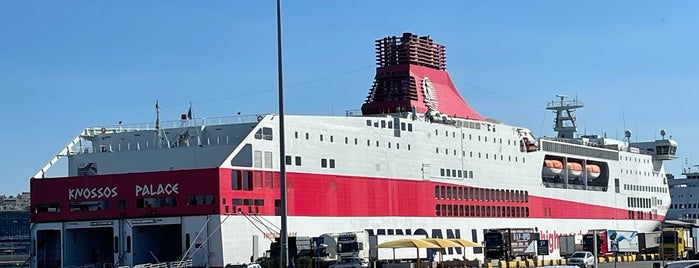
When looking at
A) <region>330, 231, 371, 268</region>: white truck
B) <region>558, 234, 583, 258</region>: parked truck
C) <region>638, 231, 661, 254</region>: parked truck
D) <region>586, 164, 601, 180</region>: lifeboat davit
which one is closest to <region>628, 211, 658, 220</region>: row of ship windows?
<region>586, 164, 601, 180</region>: lifeboat davit

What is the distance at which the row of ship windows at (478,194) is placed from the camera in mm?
60406

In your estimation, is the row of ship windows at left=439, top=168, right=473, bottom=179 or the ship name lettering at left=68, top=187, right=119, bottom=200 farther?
the row of ship windows at left=439, top=168, right=473, bottom=179

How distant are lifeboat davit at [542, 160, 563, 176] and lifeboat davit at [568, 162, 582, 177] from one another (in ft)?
4.88

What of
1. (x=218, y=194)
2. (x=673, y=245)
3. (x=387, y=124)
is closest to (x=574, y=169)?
(x=673, y=245)

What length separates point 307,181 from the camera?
50250 millimetres

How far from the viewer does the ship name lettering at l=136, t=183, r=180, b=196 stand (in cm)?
4647

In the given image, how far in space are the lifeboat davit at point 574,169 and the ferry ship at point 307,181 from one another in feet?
10.8

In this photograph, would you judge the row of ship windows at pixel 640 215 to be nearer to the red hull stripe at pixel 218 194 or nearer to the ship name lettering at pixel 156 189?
the red hull stripe at pixel 218 194

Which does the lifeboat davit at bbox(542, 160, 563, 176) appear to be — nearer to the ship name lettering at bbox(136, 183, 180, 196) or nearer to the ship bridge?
the ship bridge

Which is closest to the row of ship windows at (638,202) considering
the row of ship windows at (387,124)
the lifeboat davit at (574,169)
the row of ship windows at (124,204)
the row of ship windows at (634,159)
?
the row of ship windows at (634,159)

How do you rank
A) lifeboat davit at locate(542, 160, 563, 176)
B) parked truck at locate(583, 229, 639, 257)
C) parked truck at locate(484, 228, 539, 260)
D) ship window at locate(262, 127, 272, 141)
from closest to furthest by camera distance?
ship window at locate(262, 127, 272, 141) → parked truck at locate(484, 228, 539, 260) → parked truck at locate(583, 229, 639, 257) → lifeboat davit at locate(542, 160, 563, 176)

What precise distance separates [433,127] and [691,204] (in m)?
54.3

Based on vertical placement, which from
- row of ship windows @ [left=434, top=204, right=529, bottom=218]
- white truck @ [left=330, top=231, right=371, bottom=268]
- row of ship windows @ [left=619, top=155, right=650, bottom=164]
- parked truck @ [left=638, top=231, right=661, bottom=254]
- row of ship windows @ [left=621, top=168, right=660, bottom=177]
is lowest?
parked truck @ [left=638, top=231, right=661, bottom=254]

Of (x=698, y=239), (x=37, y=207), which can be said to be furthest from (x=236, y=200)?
(x=698, y=239)
